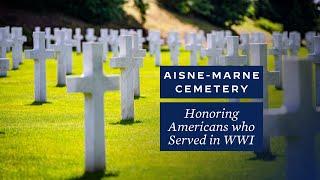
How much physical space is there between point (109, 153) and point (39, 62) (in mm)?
4540

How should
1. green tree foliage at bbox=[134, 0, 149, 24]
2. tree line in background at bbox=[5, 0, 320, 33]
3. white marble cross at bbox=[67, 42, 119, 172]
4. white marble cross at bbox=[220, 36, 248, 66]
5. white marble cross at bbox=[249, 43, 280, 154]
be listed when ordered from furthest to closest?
green tree foliage at bbox=[134, 0, 149, 24] → tree line in background at bbox=[5, 0, 320, 33] → white marble cross at bbox=[220, 36, 248, 66] → white marble cross at bbox=[249, 43, 280, 154] → white marble cross at bbox=[67, 42, 119, 172]

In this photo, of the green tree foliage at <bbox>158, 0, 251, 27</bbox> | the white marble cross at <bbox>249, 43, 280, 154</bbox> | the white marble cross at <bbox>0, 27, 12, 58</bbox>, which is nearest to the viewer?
the white marble cross at <bbox>249, 43, 280, 154</bbox>

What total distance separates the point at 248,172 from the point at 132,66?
121 inches

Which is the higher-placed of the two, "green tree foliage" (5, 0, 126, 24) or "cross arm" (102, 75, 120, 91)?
"green tree foliage" (5, 0, 126, 24)

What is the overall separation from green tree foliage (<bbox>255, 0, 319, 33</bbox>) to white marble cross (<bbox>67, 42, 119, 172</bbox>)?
2113cm

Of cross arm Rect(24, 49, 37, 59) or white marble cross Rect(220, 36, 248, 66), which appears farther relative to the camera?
cross arm Rect(24, 49, 37, 59)

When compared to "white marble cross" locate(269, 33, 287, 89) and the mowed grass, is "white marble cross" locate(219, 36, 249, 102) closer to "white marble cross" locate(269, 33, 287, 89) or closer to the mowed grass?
the mowed grass

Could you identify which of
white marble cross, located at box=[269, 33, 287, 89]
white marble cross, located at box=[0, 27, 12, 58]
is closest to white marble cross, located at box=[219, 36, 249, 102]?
white marble cross, located at box=[269, 33, 287, 89]

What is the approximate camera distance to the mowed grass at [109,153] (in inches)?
289

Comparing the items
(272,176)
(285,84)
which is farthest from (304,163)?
(272,176)

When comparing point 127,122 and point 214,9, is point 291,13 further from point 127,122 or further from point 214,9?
point 127,122

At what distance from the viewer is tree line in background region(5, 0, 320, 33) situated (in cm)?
3092

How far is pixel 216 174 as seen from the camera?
7309 mm

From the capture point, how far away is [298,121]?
5.09 metres
